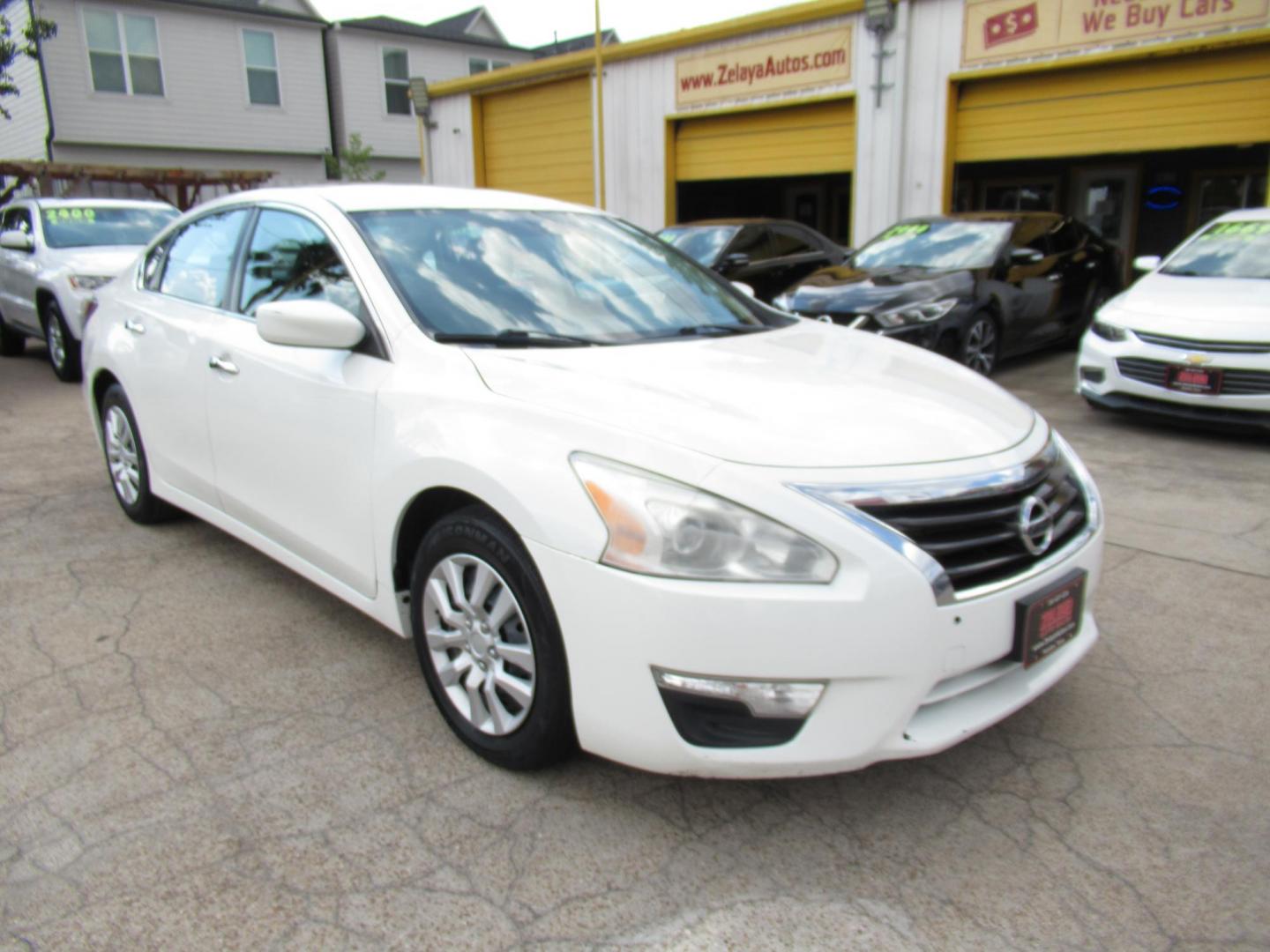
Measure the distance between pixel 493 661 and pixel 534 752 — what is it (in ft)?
0.83

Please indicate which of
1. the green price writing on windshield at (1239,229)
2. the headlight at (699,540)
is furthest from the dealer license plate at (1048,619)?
the green price writing on windshield at (1239,229)

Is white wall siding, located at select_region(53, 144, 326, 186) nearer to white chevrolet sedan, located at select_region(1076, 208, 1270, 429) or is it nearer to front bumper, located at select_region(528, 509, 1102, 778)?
white chevrolet sedan, located at select_region(1076, 208, 1270, 429)

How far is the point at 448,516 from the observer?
259 cm

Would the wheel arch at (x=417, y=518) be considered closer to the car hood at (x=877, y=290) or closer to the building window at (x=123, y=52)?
the car hood at (x=877, y=290)

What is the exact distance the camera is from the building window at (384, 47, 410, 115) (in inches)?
1020

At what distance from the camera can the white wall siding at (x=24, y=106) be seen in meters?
21.0

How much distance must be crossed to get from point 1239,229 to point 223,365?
23.8ft

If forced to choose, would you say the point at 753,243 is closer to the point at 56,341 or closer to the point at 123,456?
the point at 56,341

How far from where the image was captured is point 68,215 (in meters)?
9.79

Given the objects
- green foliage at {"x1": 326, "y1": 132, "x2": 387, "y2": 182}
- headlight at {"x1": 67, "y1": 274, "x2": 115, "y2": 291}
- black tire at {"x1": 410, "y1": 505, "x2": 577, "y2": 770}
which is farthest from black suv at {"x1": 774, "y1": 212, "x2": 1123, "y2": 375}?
green foliage at {"x1": 326, "y1": 132, "x2": 387, "y2": 182}

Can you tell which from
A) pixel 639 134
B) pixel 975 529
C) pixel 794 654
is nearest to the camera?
pixel 794 654

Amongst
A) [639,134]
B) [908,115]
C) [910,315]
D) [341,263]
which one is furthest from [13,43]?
[341,263]

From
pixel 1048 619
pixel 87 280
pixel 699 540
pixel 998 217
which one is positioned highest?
pixel 998 217

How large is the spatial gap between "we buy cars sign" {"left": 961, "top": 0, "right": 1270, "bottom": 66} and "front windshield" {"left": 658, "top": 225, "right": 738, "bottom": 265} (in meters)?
3.83
